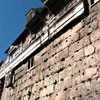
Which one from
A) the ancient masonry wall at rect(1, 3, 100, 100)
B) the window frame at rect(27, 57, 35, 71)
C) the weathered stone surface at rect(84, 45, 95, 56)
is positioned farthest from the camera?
the window frame at rect(27, 57, 35, 71)

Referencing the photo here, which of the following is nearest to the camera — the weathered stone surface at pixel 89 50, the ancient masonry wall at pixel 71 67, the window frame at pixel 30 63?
the ancient masonry wall at pixel 71 67

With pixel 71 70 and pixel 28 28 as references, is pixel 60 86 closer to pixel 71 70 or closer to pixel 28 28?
pixel 71 70

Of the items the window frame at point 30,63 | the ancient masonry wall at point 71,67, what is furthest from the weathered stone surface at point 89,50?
the window frame at point 30,63

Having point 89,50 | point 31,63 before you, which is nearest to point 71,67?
point 89,50

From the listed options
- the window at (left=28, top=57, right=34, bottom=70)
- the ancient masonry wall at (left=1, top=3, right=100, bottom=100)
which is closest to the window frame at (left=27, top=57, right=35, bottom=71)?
the window at (left=28, top=57, right=34, bottom=70)

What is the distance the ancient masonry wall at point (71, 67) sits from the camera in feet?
16.0

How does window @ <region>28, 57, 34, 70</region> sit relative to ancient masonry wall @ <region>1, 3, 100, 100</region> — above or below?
above

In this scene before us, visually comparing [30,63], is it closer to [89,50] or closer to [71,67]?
[71,67]

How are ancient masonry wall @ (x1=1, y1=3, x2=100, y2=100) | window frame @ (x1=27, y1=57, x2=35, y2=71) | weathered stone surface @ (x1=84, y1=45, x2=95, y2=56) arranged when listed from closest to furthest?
ancient masonry wall @ (x1=1, y1=3, x2=100, y2=100), weathered stone surface @ (x1=84, y1=45, x2=95, y2=56), window frame @ (x1=27, y1=57, x2=35, y2=71)

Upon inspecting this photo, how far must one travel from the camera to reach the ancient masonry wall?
4863 mm

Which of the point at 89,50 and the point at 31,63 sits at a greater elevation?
the point at 31,63

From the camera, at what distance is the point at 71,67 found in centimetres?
545

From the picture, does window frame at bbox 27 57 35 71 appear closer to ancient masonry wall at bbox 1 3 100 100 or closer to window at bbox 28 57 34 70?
window at bbox 28 57 34 70

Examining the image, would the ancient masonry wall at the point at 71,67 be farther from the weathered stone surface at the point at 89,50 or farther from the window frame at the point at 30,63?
the window frame at the point at 30,63
